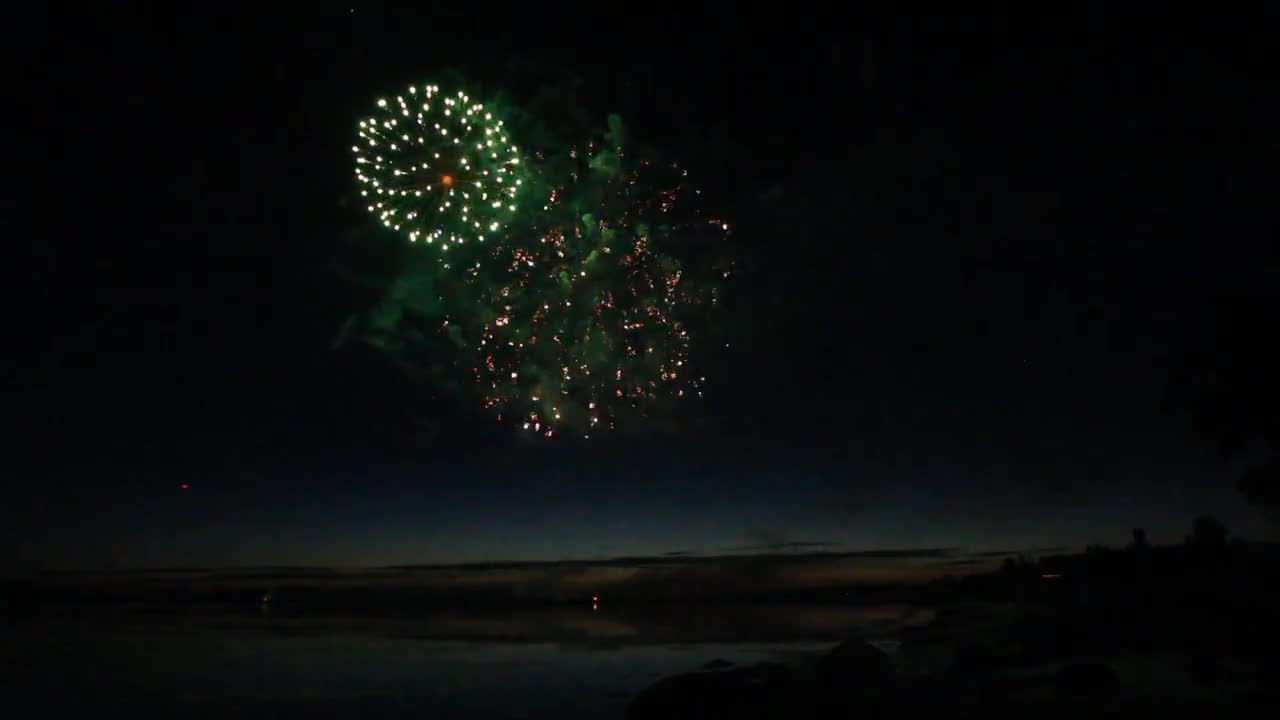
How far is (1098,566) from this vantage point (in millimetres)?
56094

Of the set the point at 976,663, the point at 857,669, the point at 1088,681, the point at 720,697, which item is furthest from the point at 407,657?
the point at 1088,681

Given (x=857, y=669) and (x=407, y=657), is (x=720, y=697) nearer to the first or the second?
(x=857, y=669)

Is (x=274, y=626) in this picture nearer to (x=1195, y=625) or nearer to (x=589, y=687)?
(x=589, y=687)

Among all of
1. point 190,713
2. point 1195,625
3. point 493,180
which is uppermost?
point 493,180

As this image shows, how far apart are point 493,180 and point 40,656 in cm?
5060

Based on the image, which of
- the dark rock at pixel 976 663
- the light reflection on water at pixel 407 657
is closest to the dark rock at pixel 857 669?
the dark rock at pixel 976 663

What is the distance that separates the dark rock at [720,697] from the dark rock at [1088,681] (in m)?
5.80

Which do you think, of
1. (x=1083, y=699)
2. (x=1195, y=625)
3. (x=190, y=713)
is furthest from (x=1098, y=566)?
(x=190, y=713)

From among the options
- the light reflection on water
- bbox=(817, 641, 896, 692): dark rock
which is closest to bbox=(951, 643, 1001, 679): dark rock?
bbox=(817, 641, 896, 692): dark rock

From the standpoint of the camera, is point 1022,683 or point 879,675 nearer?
point 1022,683

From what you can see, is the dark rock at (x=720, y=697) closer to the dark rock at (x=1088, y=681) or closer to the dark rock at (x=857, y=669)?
the dark rock at (x=857, y=669)

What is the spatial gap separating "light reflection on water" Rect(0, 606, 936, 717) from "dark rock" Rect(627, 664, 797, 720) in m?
9.07

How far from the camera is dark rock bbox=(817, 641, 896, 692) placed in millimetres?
25312

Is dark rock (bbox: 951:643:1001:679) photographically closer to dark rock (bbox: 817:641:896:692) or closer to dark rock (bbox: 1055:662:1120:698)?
dark rock (bbox: 817:641:896:692)
